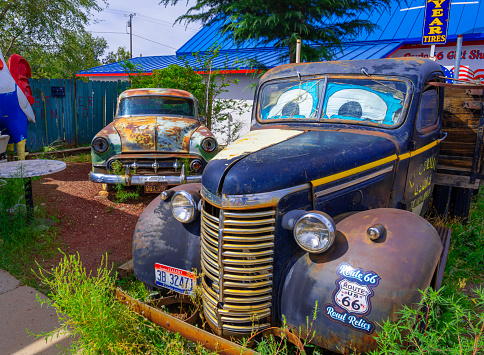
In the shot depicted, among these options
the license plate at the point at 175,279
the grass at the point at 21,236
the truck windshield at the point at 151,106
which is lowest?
the grass at the point at 21,236

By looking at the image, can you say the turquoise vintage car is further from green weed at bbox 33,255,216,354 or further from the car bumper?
green weed at bbox 33,255,216,354

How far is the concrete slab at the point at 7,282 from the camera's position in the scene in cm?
369

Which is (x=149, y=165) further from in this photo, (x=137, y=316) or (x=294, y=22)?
(x=294, y=22)

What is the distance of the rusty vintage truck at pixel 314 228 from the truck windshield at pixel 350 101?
11 mm

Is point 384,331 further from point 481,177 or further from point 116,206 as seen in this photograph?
point 116,206

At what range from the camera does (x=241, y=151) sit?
8.09 ft

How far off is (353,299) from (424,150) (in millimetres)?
2252

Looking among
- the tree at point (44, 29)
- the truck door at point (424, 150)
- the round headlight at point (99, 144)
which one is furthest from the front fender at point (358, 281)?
the tree at point (44, 29)

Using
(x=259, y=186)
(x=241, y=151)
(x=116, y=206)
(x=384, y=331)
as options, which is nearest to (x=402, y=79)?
(x=241, y=151)

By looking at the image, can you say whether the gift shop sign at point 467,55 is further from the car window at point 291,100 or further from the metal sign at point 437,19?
the car window at point 291,100

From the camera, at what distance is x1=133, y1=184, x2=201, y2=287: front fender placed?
2709 mm

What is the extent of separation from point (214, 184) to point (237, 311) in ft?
2.54

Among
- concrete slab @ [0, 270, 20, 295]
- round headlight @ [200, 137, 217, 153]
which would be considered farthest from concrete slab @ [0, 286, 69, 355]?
round headlight @ [200, 137, 217, 153]

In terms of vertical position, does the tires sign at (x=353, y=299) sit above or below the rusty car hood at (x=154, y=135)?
below
